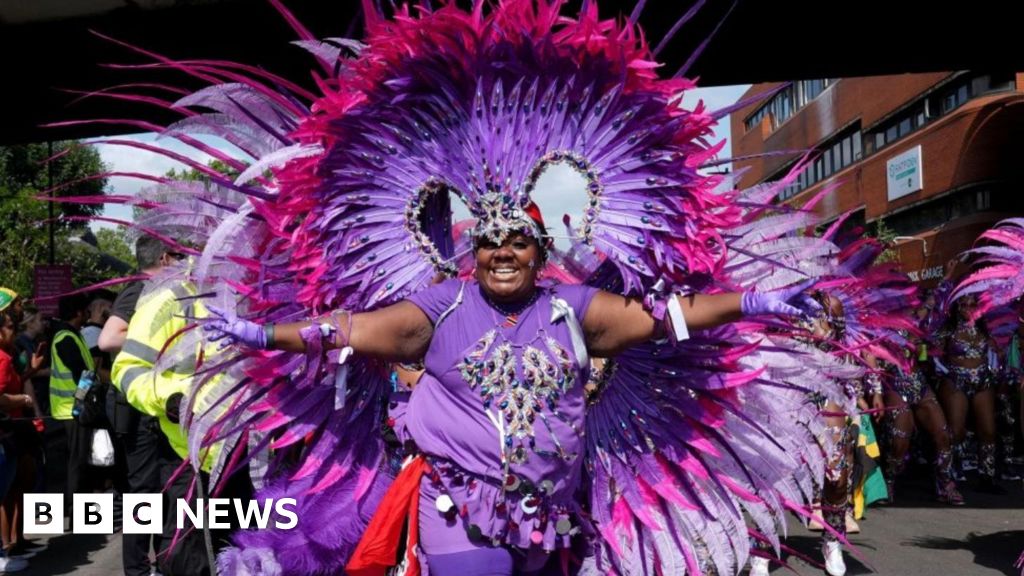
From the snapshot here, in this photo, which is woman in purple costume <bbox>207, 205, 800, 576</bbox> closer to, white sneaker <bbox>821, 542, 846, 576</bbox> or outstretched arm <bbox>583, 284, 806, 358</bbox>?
outstretched arm <bbox>583, 284, 806, 358</bbox>

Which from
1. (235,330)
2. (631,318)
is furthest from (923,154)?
(235,330)

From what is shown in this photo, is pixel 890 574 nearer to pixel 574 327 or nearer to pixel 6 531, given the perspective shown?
pixel 574 327

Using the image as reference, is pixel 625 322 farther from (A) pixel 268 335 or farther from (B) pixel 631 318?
(A) pixel 268 335

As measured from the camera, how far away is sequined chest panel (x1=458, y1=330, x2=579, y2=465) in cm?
283

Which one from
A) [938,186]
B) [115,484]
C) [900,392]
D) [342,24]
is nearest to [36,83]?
[342,24]

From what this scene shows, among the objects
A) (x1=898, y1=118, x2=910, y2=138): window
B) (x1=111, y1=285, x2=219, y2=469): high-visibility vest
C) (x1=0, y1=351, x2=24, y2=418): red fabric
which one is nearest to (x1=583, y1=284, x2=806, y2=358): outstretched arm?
(x1=111, y1=285, x2=219, y2=469): high-visibility vest

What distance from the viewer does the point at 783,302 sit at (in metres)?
2.72

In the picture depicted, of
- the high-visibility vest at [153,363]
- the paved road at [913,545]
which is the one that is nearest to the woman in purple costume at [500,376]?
the high-visibility vest at [153,363]

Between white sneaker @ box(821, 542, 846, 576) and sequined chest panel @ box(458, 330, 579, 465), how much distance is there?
353 centimetres

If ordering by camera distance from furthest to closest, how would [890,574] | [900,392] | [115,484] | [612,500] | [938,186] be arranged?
[938,186] < [900,392] < [115,484] < [890,574] < [612,500]

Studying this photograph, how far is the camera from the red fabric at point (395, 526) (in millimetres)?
3014

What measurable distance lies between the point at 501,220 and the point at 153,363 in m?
1.94

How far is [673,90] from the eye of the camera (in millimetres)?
3162

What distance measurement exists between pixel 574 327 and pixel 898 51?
740cm
